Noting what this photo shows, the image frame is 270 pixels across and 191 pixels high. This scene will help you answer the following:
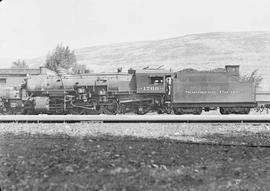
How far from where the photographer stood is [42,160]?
25.4 feet

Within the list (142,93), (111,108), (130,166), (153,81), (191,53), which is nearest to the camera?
(130,166)

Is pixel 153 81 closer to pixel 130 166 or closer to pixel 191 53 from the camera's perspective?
pixel 130 166

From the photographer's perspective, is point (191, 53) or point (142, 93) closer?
point (142, 93)

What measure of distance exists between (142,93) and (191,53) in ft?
290

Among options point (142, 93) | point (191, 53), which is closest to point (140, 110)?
point (142, 93)

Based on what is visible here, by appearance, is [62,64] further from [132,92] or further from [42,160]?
[42,160]

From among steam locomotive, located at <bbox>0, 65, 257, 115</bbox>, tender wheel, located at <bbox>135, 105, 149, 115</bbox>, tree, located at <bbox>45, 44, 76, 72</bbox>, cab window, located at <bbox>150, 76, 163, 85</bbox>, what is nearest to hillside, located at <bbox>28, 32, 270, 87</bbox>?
tree, located at <bbox>45, 44, 76, 72</bbox>

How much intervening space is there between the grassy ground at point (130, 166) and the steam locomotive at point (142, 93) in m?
14.4

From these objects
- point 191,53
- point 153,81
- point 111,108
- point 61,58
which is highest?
point 191,53

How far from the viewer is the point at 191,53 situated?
112000 millimetres

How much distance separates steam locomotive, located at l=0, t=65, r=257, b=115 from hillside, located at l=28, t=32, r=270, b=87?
59531mm

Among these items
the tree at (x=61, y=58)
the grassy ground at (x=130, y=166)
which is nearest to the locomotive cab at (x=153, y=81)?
the grassy ground at (x=130, y=166)

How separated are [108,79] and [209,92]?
6032mm

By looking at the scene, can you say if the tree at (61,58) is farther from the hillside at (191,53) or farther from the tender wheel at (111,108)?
the tender wheel at (111,108)
